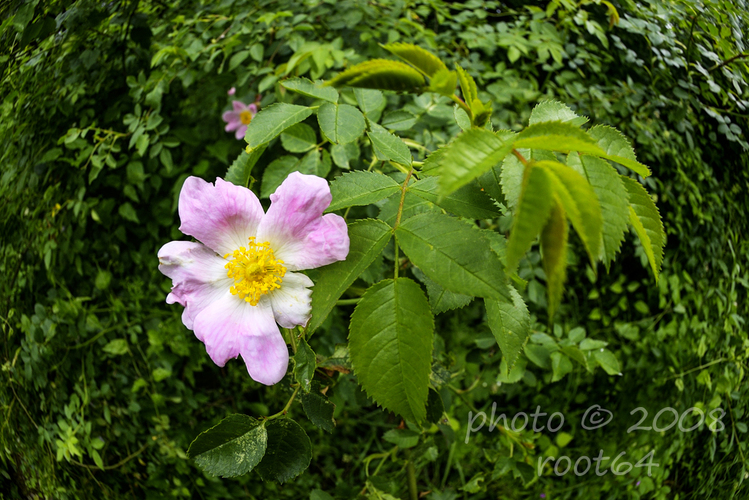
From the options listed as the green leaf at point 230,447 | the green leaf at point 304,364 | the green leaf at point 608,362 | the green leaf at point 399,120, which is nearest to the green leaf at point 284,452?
the green leaf at point 230,447

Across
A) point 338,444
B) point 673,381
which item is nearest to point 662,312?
point 673,381

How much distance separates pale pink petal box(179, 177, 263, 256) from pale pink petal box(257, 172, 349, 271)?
3cm

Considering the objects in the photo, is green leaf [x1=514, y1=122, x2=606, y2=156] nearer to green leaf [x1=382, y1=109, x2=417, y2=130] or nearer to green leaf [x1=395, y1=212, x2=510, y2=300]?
green leaf [x1=395, y1=212, x2=510, y2=300]

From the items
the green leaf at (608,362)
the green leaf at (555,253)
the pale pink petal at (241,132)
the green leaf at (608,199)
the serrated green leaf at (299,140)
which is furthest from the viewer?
the pale pink petal at (241,132)

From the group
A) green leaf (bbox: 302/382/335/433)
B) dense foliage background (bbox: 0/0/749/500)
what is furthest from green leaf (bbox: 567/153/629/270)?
dense foliage background (bbox: 0/0/749/500)

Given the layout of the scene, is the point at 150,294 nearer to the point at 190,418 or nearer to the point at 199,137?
the point at 190,418

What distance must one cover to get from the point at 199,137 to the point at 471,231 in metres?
1.19

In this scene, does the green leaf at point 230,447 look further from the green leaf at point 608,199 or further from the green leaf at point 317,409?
the green leaf at point 608,199

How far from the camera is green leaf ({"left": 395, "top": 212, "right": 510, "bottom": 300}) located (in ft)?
1.53

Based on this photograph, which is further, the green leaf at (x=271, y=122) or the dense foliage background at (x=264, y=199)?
the dense foliage background at (x=264, y=199)

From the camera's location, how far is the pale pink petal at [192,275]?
0.59m

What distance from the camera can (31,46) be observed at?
1.18 m

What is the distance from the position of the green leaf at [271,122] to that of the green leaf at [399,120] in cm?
28

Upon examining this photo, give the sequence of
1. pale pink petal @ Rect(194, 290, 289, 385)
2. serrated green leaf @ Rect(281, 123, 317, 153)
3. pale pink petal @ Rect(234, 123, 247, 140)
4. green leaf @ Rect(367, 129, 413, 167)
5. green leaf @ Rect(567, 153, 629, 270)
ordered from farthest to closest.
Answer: pale pink petal @ Rect(234, 123, 247, 140), serrated green leaf @ Rect(281, 123, 317, 153), green leaf @ Rect(367, 129, 413, 167), pale pink petal @ Rect(194, 290, 289, 385), green leaf @ Rect(567, 153, 629, 270)
